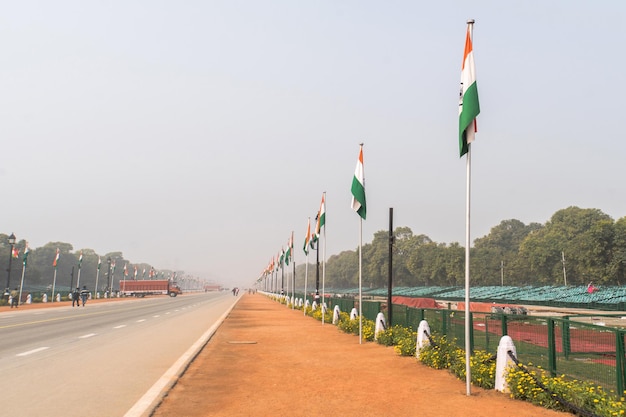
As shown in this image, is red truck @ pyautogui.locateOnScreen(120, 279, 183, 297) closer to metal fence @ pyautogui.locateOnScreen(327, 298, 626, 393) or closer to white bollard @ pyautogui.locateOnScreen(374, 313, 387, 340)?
white bollard @ pyautogui.locateOnScreen(374, 313, 387, 340)

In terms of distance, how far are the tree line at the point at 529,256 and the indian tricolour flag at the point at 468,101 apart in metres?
82.6

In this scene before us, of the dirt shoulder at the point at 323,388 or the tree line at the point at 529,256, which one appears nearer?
the dirt shoulder at the point at 323,388

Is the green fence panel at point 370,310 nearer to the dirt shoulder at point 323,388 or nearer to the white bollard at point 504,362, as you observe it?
the dirt shoulder at point 323,388

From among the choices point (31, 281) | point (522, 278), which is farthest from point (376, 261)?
point (31, 281)

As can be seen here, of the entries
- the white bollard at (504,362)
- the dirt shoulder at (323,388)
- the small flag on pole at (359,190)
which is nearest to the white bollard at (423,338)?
the dirt shoulder at (323,388)

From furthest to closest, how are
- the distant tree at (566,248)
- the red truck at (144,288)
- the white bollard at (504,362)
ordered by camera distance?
the red truck at (144,288) < the distant tree at (566,248) < the white bollard at (504,362)

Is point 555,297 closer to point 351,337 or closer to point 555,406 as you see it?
point 351,337

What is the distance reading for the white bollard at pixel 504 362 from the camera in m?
9.68

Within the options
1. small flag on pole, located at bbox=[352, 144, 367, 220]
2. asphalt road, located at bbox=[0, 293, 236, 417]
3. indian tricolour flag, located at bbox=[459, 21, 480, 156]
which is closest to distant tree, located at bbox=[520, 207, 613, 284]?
small flag on pole, located at bbox=[352, 144, 367, 220]

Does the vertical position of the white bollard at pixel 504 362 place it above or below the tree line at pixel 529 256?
below

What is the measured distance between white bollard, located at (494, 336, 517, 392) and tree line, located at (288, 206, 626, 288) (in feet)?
272

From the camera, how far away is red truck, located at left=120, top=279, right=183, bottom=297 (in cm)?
11062

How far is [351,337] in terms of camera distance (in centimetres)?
2073

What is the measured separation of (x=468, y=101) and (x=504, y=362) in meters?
4.99
